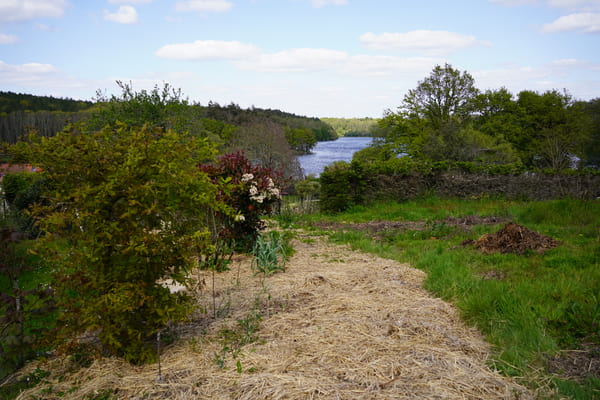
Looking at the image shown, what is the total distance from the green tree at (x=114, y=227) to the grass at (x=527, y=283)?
102 inches

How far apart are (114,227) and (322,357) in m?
1.77

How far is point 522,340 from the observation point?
9.86ft

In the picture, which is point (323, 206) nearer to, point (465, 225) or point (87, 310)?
point (465, 225)

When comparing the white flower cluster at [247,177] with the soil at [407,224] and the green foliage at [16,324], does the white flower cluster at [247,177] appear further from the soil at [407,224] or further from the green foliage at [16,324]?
the soil at [407,224]

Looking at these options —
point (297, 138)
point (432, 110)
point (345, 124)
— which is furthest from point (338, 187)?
point (345, 124)

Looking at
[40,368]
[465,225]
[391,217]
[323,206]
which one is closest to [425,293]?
[40,368]

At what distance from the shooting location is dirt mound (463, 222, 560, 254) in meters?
5.57

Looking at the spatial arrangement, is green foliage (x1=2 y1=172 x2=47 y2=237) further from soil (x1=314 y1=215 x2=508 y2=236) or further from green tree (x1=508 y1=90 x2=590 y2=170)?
green tree (x1=508 y1=90 x2=590 y2=170)

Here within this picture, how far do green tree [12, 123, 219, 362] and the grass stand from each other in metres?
2.59

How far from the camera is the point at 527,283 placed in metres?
4.11

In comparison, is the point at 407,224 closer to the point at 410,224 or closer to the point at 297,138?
the point at 410,224

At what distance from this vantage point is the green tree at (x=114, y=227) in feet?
8.39

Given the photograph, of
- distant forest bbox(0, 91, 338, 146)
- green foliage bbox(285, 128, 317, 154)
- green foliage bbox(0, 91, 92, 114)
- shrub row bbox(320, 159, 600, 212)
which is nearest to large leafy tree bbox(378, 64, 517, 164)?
shrub row bbox(320, 159, 600, 212)

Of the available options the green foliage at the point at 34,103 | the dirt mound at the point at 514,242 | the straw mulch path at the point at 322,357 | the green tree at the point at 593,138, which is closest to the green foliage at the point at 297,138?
the green foliage at the point at 34,103
